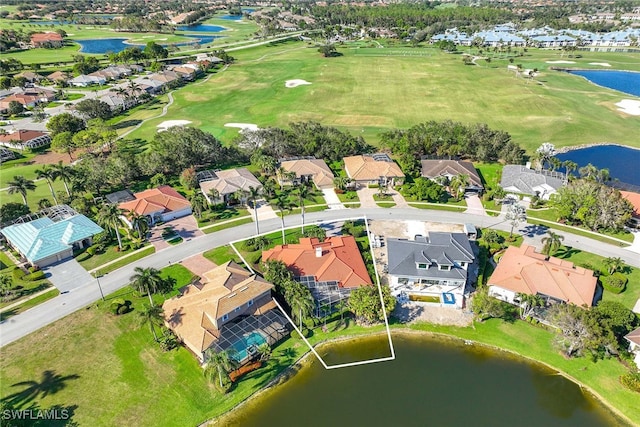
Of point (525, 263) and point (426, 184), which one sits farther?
point (426, 184)

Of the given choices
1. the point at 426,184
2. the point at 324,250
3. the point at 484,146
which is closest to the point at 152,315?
the point at 324,250

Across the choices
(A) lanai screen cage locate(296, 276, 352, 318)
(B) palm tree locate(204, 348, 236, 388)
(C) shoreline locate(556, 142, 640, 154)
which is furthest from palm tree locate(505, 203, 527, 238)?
(B) palm tree locate(204, 348, 236, 388)

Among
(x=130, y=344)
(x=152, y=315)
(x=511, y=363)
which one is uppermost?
(x=152, y=315)

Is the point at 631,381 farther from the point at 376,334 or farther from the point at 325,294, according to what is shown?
the point at 325,294

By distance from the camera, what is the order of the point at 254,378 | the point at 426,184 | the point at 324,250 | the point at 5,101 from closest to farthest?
1. the point at 254,378
2. the point at 324,250
3. the point at 426,184
4. the point at 5,101

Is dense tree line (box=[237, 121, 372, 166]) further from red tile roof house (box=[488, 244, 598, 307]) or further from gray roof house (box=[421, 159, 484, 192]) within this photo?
red tile roof house (box=[488, 244, 598, 307])

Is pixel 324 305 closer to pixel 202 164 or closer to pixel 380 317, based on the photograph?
pixel 380 317
